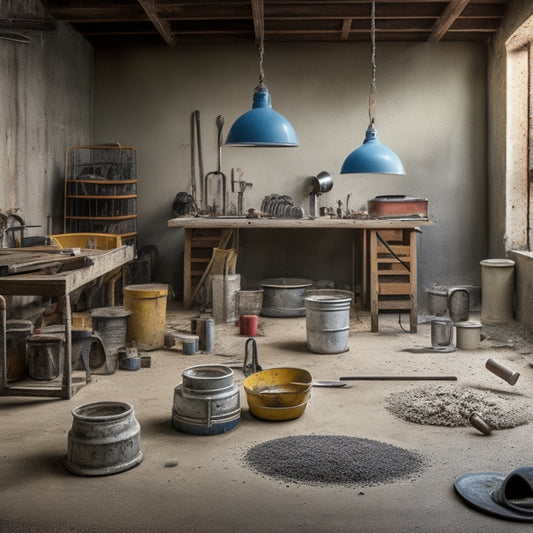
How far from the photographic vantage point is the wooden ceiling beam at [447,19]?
776cm

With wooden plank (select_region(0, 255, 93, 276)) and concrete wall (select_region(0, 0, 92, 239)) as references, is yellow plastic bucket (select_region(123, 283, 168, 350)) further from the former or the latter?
concrete wall (select_region(0, 0, 92, 239))

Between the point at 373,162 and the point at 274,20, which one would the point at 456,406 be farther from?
the point at 274,20

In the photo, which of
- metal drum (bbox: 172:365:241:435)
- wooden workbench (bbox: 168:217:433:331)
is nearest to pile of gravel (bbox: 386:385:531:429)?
metal drum (bbox: 172:365:241:435)

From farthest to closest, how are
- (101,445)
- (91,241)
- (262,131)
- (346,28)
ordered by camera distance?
(346,28) → (91,241) → (262,131) → (101,445)

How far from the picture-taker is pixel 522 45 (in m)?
8.10

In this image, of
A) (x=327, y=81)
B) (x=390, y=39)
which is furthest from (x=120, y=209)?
(x=390, y=39)

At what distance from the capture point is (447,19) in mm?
8203

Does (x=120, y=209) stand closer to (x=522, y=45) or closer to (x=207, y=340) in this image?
(x=207, y=340)

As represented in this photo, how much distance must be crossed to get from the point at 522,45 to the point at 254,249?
424 centimetres

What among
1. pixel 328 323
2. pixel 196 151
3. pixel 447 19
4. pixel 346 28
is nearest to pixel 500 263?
pixel 328 323

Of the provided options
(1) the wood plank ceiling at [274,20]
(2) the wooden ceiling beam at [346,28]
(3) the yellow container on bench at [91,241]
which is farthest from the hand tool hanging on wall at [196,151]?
(3) the yellow container on bench at [91,241]

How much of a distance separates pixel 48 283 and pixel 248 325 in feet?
9.73

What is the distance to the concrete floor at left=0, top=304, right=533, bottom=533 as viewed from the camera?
3.05 meters

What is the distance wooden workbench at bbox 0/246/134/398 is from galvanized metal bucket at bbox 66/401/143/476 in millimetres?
1154
